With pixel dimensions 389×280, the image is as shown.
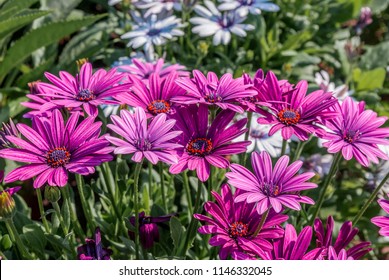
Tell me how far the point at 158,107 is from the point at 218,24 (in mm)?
893

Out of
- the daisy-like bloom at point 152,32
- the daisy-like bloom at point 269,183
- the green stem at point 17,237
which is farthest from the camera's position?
the daisy-like bloom at point 152,32

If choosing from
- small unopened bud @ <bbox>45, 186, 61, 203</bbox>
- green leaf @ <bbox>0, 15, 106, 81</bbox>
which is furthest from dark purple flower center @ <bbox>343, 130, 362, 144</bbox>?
green leaf @ <bbox>0, 15, 106, 81</bbox>

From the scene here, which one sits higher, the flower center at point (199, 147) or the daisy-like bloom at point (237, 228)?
the flower center at point (199, 147)

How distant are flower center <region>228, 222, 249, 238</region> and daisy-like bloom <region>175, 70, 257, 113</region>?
0.23 meters

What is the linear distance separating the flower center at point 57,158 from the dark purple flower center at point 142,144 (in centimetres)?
14

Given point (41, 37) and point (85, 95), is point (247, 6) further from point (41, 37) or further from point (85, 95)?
point (85, 95)

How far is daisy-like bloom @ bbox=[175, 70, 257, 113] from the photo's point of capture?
121cm

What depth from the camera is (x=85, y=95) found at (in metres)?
1.29

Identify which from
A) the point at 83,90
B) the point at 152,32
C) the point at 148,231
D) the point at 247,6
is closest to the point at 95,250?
the point at 148,231

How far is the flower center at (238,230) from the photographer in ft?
3.89

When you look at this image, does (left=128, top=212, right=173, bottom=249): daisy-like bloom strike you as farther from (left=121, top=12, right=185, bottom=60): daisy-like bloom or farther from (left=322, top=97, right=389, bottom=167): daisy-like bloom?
(left=121, top=12, right=185, bottom=60): daisy-like bloom

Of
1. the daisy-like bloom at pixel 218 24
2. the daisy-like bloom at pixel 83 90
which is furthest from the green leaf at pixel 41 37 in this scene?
the daisy-like bloom at pixel 83 90

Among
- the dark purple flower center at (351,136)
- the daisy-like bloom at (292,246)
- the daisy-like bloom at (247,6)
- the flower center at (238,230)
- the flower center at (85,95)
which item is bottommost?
the daisy-like bloom at (292,246)

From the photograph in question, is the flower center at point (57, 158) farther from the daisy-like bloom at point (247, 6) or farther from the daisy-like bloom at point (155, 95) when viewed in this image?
the daisy-like bloom at point (247, 6)
